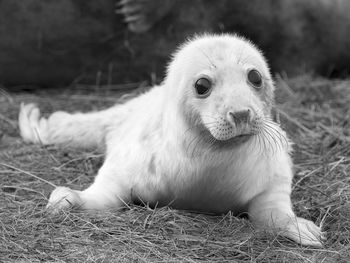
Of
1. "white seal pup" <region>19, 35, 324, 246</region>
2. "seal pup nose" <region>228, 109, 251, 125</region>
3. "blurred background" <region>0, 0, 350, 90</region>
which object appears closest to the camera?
"seal pup nose" <region>228, 109, 251, 125</region>

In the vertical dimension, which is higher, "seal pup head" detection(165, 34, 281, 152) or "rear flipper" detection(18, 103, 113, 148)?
"seal pup head" detection(165, 34, 281, 152)

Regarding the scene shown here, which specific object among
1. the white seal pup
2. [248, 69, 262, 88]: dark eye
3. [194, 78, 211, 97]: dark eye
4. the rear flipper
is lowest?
the rear flipper

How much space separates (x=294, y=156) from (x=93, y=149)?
1.12 metres

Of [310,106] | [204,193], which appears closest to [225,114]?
[204,193]

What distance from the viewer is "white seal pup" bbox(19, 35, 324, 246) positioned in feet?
10.3

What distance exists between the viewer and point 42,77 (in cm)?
620

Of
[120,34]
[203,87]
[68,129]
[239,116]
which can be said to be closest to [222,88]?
[203,87]

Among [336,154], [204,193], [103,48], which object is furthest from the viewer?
[103,48]

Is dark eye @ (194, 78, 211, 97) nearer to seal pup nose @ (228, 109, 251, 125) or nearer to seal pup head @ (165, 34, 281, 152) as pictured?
seal pup head @ (165, 34, 281, 152)

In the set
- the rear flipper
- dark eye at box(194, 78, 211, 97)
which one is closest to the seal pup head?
dark eye at box(194, 78, 211, 97)

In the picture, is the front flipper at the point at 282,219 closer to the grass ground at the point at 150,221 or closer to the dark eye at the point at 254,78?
the grass ground at the point at 150,221

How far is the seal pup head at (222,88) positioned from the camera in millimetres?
3016

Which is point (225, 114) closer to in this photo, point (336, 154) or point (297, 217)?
point (297, 217)

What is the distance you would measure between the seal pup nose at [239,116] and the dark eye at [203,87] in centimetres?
23
